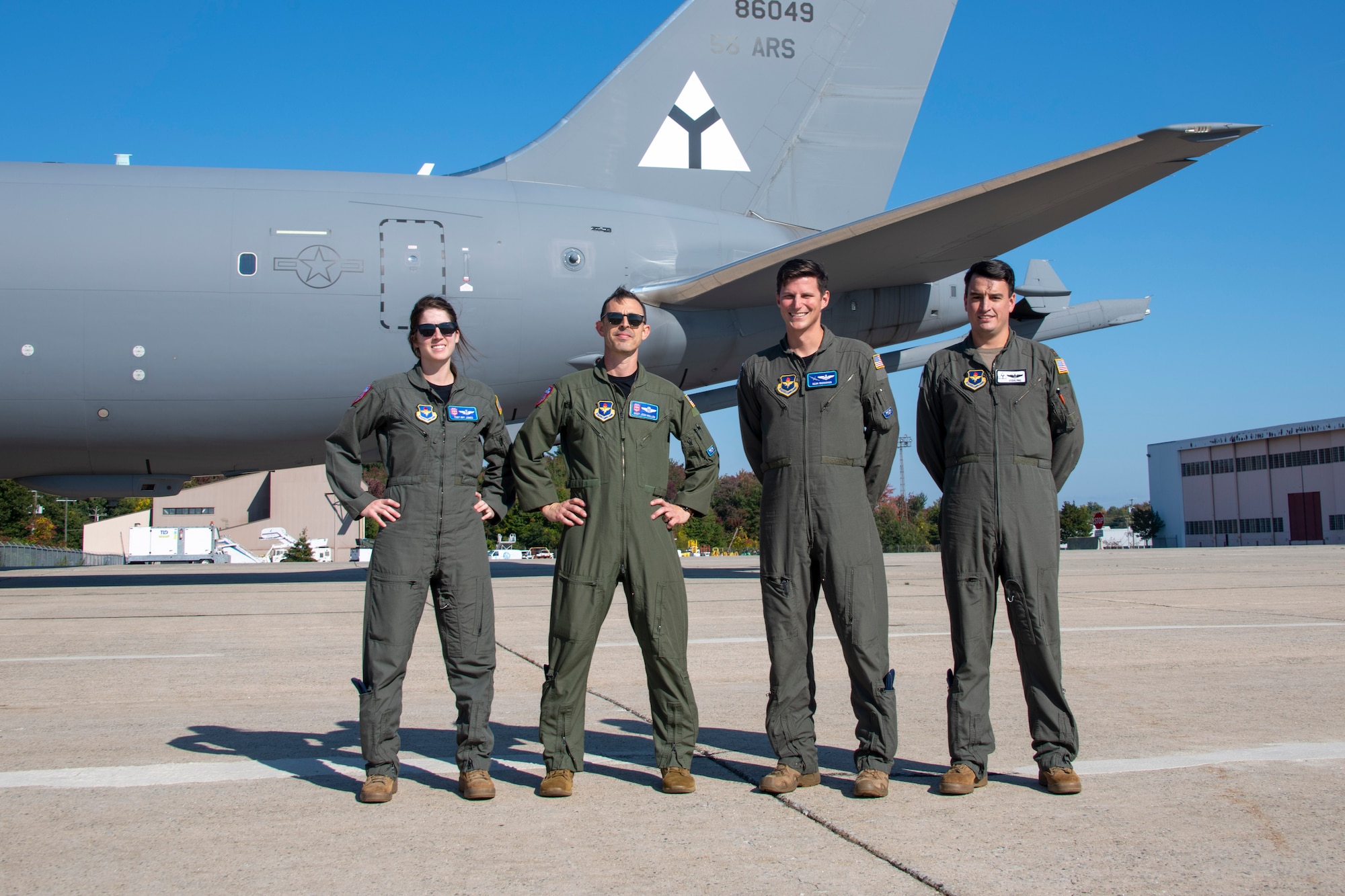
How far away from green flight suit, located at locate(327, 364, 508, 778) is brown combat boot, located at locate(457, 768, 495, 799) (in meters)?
0.04

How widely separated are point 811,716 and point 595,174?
1113 cm

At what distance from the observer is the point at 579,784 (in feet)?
12.3

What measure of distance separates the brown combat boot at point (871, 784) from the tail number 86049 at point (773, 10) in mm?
12545

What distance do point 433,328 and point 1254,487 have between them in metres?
71.8

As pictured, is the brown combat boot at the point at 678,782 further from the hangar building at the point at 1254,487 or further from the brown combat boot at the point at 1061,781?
the hangar building at the point at 1254,487

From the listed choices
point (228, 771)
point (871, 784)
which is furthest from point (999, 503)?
point (228, 771)

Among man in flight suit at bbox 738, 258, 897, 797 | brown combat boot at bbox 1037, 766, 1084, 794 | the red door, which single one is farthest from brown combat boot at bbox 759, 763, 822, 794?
the red door

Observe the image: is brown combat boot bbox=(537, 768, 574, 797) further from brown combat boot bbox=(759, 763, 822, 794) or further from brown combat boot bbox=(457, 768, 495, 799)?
brown combat boot bbox=(759, 763, 822, 794)

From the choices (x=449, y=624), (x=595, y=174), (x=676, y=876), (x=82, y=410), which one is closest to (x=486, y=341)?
(x=595, y=174)

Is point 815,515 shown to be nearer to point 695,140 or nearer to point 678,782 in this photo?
point 678,782

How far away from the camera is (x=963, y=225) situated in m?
11.2

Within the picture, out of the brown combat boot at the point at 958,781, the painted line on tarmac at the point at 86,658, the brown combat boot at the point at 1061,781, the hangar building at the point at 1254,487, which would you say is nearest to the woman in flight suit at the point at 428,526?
the brown combat boot at the point at 958,781

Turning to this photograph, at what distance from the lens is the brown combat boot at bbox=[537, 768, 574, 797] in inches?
140

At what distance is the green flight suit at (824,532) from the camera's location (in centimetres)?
376
